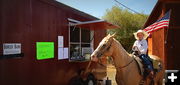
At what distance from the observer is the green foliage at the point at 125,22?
72.4 feet

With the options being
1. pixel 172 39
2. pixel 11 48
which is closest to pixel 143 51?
pixel 11 48

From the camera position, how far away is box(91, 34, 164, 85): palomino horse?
4.78 m

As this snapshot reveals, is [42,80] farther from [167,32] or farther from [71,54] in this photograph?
[167,32]

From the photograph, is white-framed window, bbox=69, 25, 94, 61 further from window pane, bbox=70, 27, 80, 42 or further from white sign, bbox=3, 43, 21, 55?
white sign, bbox=3, 43, 21, 55

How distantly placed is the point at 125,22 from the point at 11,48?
2011cm

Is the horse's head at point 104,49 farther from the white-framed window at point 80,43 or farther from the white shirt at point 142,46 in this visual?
the white-framed window at point 80,43

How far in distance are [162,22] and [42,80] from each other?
549 centimetres

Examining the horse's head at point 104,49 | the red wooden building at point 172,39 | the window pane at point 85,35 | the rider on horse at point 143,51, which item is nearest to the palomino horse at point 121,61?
the horse's head at point 104,49

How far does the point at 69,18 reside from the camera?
7047mm

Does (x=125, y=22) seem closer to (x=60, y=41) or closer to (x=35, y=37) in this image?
(x=60, y=41)

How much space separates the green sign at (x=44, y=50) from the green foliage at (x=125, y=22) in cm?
1635

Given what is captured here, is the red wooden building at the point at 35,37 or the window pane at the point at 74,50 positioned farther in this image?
the window pane at the point at 74,50

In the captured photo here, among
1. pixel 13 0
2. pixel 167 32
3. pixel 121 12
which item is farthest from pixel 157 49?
pixel 121 12

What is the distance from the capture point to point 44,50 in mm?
5598
